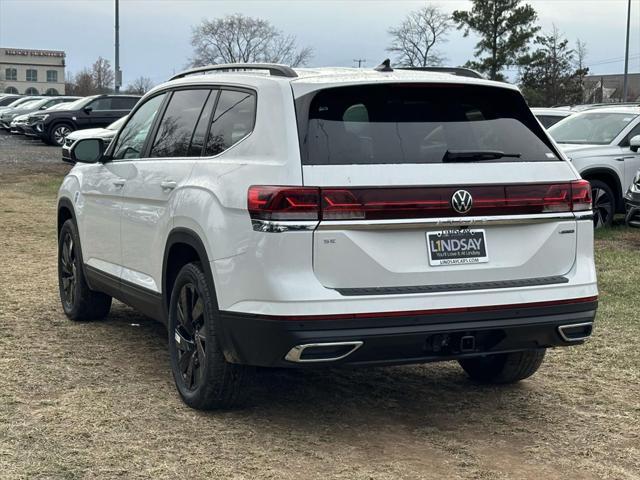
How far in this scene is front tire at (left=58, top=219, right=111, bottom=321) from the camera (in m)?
7.18

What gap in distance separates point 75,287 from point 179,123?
7.21 ft

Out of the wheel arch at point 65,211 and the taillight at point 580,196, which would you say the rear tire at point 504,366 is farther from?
the wheel arch at point 65,211

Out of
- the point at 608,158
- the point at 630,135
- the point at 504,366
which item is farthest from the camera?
the point at 630,135

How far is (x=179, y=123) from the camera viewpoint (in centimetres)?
568

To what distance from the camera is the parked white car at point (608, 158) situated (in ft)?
42.9

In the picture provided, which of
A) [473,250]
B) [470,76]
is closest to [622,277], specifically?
[470,76]

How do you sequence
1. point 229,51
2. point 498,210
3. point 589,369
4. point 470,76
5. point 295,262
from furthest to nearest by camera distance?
point 229,51
point 589,369
point 470,76
point 498,210
point 295,262

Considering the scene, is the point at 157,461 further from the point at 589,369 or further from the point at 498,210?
the point at 589,369

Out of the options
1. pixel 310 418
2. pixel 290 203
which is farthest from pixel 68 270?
pixel 290 203

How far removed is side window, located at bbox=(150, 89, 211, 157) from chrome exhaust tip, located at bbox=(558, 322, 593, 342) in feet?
7.50

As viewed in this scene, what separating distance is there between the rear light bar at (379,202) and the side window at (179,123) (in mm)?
1211

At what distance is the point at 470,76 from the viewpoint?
5.31m

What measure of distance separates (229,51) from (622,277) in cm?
6930

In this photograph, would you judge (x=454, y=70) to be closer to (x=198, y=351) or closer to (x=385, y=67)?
(x=385, y=67)
